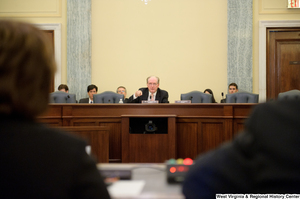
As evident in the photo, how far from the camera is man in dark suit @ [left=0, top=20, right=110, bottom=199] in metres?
0.63

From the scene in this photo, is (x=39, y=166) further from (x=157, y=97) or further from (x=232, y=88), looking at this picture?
Result: (x=232, y=88)

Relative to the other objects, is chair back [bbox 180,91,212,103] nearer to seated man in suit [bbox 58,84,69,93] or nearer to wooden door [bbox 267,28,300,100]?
wooden door [bbox 267,28,300,100]

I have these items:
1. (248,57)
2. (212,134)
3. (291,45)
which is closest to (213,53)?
(248,57)

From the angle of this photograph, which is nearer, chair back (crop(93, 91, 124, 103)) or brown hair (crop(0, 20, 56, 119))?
brown hair (crop(0, 20, 56, 119))

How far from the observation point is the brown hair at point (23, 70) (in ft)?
2.18

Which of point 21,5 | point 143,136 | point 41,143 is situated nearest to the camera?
point 41,143

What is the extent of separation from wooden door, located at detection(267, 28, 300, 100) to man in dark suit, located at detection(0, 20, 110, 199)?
7216 mm

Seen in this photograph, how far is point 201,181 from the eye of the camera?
66 cm

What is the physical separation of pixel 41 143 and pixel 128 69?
6933 mm

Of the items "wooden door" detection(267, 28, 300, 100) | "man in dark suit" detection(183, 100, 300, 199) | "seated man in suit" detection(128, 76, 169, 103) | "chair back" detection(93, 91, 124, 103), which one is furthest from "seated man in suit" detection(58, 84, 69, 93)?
"man in dark suit" detection(183, 100, 300, 199)

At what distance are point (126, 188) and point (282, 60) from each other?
713cm

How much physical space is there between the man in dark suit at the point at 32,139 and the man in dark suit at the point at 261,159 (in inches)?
9.8

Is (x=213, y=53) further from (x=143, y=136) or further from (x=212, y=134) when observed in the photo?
(x=143, y=136)

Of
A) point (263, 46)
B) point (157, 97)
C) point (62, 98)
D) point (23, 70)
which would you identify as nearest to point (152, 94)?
point (157, 97)
